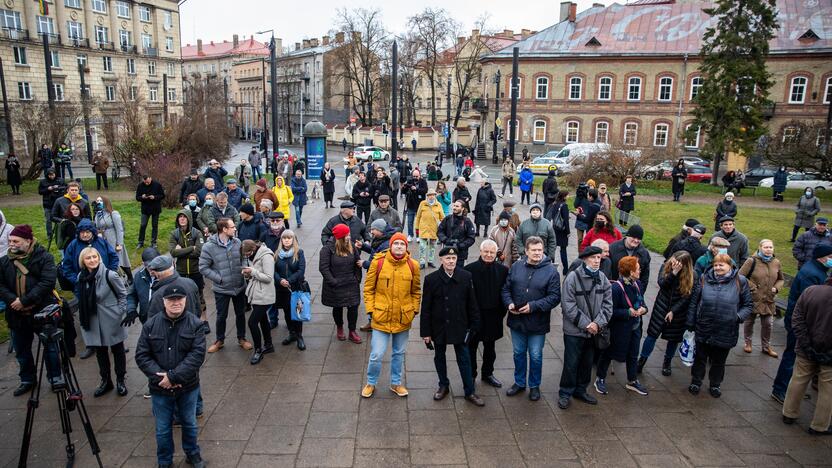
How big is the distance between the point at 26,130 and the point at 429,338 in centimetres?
2595

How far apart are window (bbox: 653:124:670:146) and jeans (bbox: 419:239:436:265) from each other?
133 feet

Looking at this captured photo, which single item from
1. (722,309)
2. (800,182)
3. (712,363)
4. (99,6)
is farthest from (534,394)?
(99,6)

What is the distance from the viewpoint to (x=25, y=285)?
594cm

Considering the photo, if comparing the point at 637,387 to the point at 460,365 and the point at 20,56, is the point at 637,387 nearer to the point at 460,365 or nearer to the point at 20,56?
the point at 460,365

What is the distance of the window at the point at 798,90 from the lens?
42438 millimetres

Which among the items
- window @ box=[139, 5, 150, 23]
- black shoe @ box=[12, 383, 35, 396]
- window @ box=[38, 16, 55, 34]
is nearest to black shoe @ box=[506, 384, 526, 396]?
black shoe @ box=[12, 383, 35, 396]

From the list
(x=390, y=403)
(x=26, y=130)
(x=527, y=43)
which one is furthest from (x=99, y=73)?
(x=390, y=403)

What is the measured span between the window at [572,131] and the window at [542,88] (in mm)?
3118

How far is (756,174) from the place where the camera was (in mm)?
32000

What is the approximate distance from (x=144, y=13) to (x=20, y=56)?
15.4m

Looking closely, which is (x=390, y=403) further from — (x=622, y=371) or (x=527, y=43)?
(x=527, y=43)

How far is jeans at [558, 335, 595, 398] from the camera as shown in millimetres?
6012

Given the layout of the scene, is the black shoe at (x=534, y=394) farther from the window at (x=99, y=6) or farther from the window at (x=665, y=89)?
the window at (x=99, y=6)

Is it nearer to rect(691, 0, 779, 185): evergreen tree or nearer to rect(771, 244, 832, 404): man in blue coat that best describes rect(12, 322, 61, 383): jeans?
rect(771, 244, 832, 404): man in blue coat
